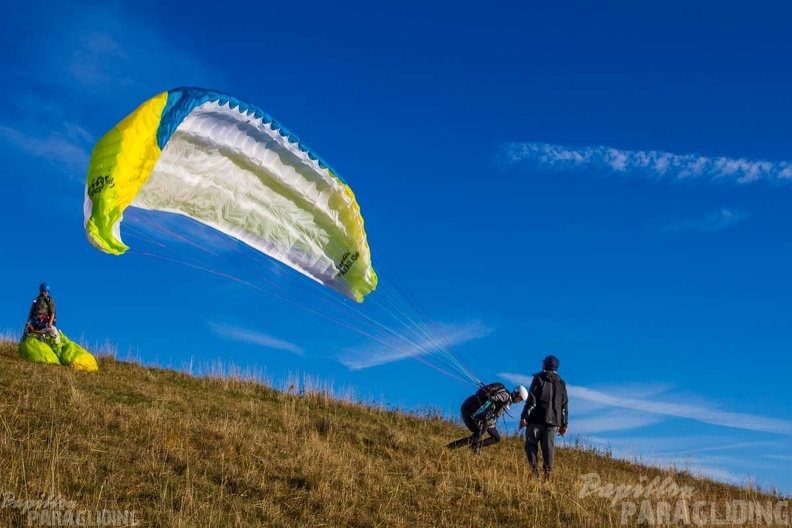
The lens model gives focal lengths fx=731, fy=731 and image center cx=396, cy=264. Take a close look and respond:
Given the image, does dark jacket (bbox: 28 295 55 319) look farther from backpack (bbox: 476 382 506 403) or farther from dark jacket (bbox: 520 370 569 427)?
dark jacket (bbox: 520 370 569 427)

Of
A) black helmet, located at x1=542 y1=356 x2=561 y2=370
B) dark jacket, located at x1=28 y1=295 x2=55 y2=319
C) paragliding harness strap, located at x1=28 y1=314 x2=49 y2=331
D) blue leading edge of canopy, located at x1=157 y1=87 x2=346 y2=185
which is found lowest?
black helmet, located at x1=542 y1=356 x2=561 y2=370

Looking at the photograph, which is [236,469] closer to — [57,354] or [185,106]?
[185,106]

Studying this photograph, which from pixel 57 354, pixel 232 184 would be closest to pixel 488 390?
pixel 232 184

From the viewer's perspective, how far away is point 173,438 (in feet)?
32.5

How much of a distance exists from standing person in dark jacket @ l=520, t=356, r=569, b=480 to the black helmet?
10 cm

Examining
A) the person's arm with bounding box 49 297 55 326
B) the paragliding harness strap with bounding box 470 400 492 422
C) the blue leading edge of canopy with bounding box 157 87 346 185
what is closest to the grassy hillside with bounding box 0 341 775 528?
the paragliding harness strap with bounding box 470 400 492 422

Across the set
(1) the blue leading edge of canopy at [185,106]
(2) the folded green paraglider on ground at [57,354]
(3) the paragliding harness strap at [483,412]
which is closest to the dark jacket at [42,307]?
(2) the folded green paraglider on ground at [57,354]

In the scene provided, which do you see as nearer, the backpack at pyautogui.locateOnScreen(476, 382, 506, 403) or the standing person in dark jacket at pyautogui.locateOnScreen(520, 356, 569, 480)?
the standing person in dark jacket at pyautogui.locateOnScreen(520, 356, 569, 480)

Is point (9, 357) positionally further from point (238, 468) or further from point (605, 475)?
point (605, 475)

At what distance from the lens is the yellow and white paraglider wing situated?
27.9ft

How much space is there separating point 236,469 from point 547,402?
15.5 ft

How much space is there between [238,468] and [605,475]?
304 inches

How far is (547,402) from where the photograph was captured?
11.0 meters

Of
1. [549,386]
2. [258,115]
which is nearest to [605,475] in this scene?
[549,386]
